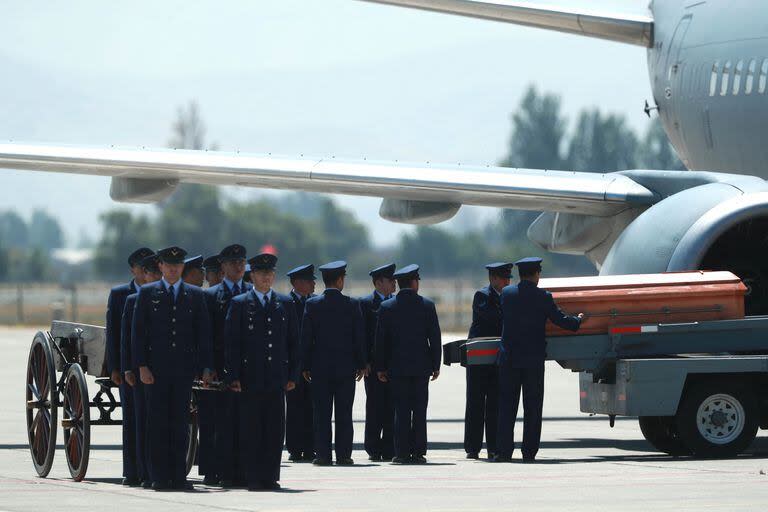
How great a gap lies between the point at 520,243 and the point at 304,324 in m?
95.5

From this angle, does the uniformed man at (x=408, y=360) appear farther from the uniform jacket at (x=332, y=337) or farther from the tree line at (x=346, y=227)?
the tree line at (x=346, y=227)

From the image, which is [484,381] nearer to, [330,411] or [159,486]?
[330,411]

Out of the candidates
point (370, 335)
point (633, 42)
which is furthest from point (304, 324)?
point (633, 42)

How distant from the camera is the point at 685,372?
14008mm

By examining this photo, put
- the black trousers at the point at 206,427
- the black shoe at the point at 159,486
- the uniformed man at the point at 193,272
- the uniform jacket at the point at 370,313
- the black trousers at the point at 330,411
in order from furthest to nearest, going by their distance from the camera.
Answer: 1. the uniform jacket at the point at 370,313
2. the black trousers at the point at 330,411
3. the uniformed man at the point at 193,272
4. the black trousers at the point at 206,427
5. the black shoe at the point at 159,486

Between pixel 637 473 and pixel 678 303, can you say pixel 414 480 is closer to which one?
pixel 637 473

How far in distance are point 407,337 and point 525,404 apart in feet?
3.76

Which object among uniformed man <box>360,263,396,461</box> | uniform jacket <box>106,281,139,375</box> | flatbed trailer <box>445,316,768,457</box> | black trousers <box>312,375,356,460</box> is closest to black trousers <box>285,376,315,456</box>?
uniformed man <box>360,263,396,461</box>

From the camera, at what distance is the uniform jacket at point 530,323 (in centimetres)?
1391

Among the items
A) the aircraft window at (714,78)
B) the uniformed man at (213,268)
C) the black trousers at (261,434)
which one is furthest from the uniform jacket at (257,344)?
the aircraft window at (714,78)

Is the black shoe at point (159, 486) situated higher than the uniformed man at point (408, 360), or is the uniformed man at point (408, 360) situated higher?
the uniformed man at point (408, 360)

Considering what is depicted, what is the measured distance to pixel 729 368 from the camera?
14.1 m

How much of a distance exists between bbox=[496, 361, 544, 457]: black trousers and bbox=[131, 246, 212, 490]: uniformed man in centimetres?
307

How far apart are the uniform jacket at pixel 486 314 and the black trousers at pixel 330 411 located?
51.9 inches
